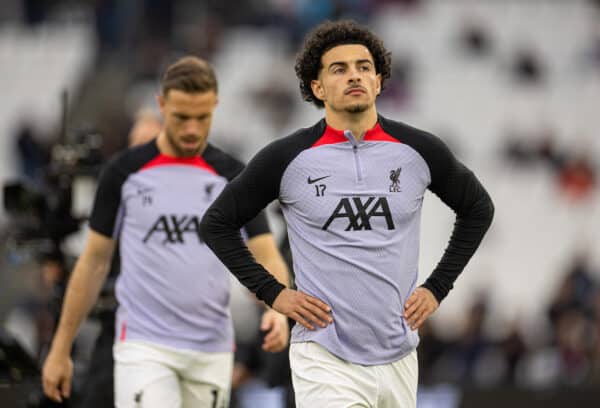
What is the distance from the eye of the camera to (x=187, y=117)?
6707 millimetres

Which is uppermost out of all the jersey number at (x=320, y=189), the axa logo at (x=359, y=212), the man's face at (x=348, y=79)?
the man's face at (x=348, y=79)

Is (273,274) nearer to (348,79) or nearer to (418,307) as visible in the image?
(418,307)

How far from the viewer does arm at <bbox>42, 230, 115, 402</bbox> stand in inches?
267

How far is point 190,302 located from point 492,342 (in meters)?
9.43

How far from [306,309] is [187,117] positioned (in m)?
1.63

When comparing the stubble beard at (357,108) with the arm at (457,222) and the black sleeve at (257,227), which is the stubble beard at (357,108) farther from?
the black sleeve at (257,227)

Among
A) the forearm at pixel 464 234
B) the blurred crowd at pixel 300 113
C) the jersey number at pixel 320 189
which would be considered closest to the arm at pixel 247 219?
the jersey number at pixel 320 189

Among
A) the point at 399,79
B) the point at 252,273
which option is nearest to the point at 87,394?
the point at 252,273

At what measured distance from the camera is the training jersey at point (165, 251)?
6.64 metres

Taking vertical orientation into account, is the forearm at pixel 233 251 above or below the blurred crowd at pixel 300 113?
above

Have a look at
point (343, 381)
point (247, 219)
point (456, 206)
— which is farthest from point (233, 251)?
point (456, 206)

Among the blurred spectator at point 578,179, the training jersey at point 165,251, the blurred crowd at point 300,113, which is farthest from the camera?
the blurred spectator at point 578,179

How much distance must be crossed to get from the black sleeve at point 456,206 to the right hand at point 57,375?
6.91ft

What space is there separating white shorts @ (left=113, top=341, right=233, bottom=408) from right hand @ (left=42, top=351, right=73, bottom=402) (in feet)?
1.04
